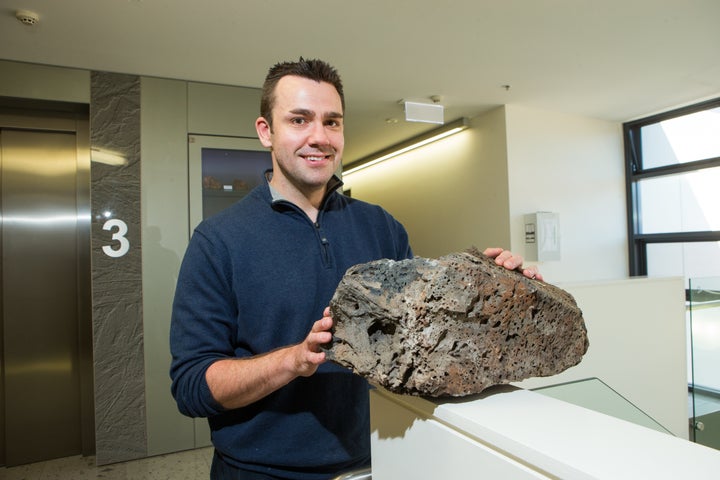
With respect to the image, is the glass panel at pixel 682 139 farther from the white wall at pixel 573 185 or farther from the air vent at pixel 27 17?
the air vent at pixel 27 17

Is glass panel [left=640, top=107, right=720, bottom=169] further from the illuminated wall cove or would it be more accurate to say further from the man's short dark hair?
the illuminated wall cove

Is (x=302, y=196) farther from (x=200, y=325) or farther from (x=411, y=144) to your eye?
(x=411, y=144)

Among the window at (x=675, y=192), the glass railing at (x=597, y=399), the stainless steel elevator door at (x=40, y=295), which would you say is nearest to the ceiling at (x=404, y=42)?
the window at (x=675, y=192)

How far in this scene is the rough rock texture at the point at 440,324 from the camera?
28.1 inches

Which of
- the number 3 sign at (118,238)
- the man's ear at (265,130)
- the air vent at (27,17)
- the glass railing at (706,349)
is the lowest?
the glass railing at (706,349)

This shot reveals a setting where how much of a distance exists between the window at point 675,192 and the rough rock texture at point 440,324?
4655 millimetres

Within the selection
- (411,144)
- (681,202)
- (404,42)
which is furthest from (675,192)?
(404,42)

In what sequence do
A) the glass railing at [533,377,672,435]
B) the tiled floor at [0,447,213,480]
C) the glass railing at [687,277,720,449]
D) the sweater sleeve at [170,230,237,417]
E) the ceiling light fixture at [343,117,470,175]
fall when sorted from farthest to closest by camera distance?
1. the ceiling light fixture at [343,117,470,175]
2. the tiled floor at [0,447,213,480]
3. the glass railing at [687,277,720,449]
4. the glass railing at [533,377,672,435]
5. the sweater sleeve at [170,230,237,417]

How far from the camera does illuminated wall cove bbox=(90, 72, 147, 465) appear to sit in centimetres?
307

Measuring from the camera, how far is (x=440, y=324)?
2.35 feet

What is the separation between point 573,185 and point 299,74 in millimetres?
4368

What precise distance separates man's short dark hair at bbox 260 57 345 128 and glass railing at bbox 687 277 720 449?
6.76 feet

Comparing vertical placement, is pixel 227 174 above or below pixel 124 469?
above

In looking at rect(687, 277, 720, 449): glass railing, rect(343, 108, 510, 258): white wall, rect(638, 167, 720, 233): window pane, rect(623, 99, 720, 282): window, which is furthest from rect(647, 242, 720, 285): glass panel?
rect(687, 277, 720, 449): glass railing
